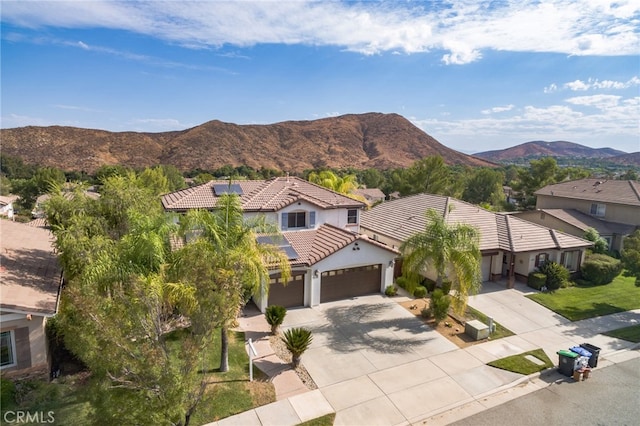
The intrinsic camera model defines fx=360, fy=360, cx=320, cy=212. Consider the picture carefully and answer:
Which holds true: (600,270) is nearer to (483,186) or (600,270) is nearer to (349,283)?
(349,283)

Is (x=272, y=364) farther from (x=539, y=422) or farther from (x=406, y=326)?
(x=539, y=422)

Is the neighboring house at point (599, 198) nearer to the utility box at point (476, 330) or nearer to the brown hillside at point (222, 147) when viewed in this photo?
the utility box at point (476, 330)

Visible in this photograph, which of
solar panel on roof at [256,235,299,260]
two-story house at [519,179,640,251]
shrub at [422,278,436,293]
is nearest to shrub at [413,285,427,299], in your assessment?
shrub at [422,278,436,293]

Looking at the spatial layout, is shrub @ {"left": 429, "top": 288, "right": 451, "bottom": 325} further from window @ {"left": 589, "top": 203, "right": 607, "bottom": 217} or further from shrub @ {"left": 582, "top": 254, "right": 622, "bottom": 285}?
window @ {"left": 589, "top": 203, "right": 607, "bottom": 217}

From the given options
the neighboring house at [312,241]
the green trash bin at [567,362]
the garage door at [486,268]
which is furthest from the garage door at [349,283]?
the green trash bin at [567,362]

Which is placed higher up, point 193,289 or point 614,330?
point 193,289

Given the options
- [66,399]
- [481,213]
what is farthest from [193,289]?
[481,213]

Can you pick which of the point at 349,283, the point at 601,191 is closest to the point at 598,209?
the point at 601,191

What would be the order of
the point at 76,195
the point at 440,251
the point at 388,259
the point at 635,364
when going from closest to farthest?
1. the point at 635,364
2. the point at 76,195
3. the point at 440,251
4. the point at 388,259
